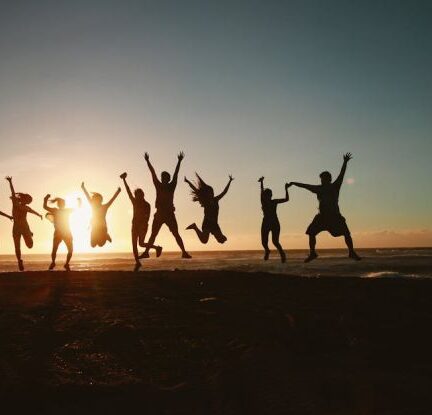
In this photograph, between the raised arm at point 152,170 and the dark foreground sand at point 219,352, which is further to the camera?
the raised arm at point 152,170

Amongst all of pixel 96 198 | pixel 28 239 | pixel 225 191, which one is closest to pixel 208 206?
pixel 225 191

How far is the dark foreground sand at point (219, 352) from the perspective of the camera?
13.8 ft

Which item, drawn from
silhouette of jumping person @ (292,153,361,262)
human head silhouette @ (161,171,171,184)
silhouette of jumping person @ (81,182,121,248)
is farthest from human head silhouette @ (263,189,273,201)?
silhouette of jumping person @ (81,182,121,248)

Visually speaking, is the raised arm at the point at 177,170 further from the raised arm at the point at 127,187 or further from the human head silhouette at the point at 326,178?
the human head silhouette at the point at 326,178

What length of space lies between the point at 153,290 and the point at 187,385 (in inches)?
167

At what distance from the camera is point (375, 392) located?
14.1ft

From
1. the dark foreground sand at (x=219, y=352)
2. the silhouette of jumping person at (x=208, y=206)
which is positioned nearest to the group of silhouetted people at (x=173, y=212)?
the silhouette of jumping person at (x=208, y=206)

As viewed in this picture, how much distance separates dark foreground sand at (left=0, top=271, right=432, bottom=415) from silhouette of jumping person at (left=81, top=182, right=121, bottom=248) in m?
6.01

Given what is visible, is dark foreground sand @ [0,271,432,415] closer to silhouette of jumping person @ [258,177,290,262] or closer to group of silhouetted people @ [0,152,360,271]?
group of silhouetted people @ [0,152,360,271]

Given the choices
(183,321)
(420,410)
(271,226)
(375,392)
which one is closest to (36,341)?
(183,321)

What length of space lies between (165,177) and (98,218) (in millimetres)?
2732

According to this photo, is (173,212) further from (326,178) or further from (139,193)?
(326,178)

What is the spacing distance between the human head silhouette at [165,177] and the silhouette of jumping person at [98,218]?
63.5 inches

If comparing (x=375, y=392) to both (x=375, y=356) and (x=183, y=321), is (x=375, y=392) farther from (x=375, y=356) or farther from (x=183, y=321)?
(x=183, y=321)
